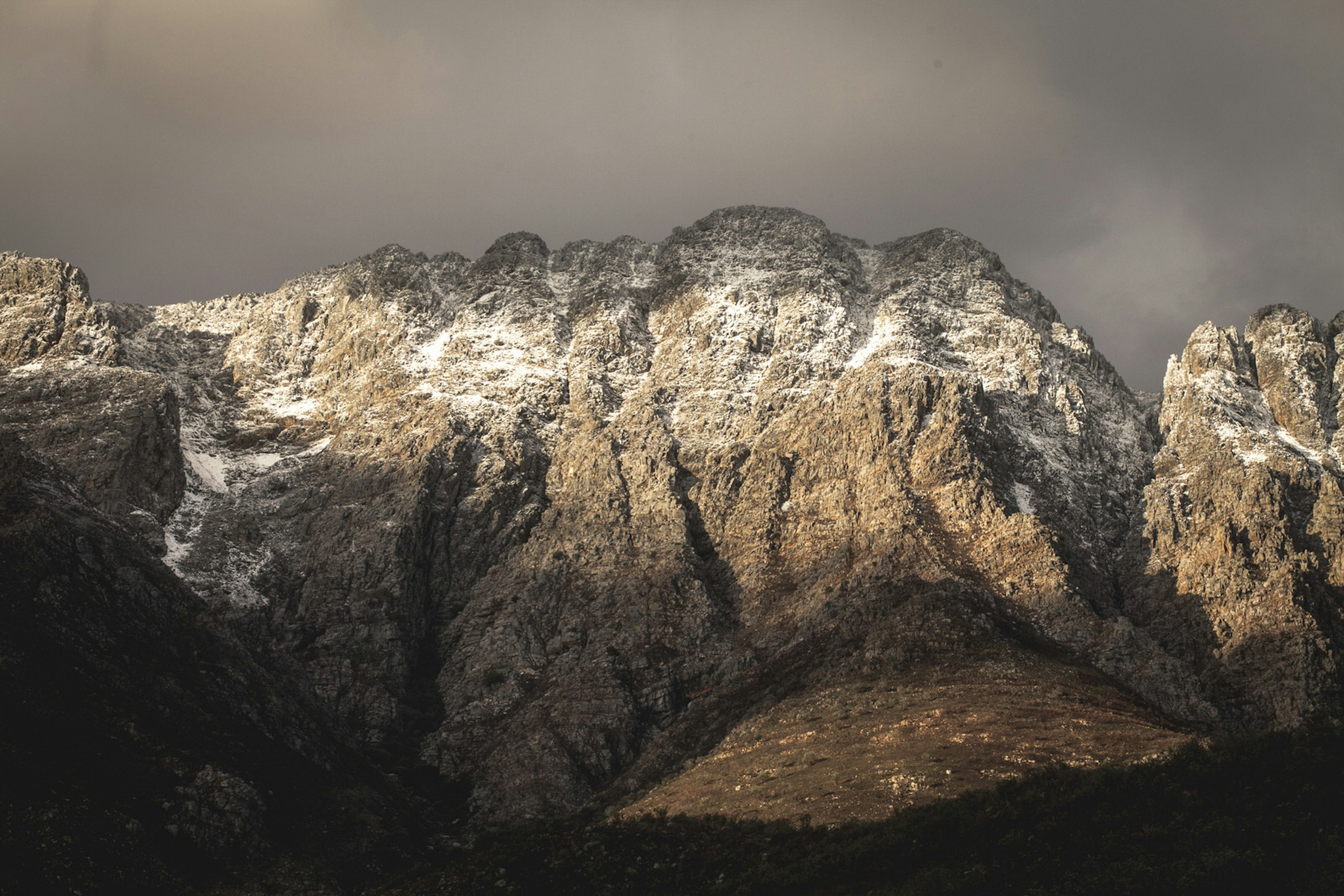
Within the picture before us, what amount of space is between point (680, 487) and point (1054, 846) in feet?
319

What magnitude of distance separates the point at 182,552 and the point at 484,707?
45.5 meters

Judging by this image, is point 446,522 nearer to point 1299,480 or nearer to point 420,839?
point 420,839

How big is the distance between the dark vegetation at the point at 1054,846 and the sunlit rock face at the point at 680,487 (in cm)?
3171

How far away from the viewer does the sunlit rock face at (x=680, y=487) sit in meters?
101

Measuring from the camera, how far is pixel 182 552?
120750 mm

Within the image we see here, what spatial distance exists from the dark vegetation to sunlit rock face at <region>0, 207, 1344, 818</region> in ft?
104

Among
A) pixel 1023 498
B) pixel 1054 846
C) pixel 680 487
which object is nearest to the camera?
pixel 1054 846

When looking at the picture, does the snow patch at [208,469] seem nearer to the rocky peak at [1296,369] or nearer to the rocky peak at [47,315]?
the rocky peak at [47,315]

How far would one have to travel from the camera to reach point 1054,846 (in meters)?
39.2

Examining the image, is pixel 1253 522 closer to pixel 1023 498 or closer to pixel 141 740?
pixel 1023 498

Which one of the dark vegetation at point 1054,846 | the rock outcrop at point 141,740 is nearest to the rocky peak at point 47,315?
the rock outcrop at point 141,740

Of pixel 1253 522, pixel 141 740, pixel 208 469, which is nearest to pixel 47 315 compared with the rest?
pixel 208 469

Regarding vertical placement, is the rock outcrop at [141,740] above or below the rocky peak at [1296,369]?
below

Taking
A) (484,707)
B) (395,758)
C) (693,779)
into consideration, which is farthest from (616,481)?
(693,779)
